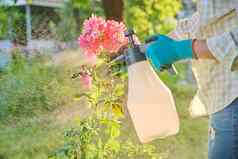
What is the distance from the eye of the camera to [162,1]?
7977 millimetres

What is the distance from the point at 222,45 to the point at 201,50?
55 millimetres

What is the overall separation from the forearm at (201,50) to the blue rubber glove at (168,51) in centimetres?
1

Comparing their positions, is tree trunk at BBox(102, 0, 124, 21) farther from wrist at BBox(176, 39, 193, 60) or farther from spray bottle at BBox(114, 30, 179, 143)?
wrist at BBox(176, 39, 193, 60)

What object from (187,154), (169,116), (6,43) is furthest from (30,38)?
(169,116)

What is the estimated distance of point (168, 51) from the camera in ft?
5.32

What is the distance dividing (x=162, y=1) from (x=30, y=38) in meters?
3.06

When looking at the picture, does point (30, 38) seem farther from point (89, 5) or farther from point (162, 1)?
point (162, 1)

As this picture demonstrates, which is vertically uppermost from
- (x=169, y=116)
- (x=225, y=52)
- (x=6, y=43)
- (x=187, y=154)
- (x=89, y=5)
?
(x=89, y=5)

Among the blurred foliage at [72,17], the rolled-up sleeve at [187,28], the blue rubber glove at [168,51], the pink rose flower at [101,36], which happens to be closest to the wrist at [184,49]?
the blue rubber glove at [168,51]

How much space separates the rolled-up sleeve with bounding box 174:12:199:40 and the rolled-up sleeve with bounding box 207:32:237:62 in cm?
26

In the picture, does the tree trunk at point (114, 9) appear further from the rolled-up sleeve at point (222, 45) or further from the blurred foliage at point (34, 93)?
the rolled-up sleeve at point (222, 45)

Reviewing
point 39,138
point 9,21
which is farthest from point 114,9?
point 39,138

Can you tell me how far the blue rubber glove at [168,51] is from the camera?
162 cm

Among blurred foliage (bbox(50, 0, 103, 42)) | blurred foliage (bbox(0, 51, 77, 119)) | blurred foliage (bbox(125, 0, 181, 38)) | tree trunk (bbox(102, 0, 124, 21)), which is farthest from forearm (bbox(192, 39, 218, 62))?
blurred foliage (bbox(125, 0, 181, 38))
